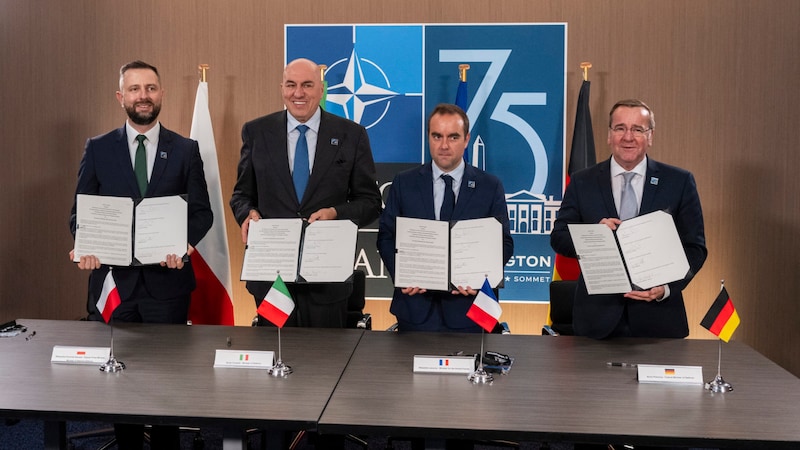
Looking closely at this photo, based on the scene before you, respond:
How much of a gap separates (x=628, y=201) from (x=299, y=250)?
1.58m

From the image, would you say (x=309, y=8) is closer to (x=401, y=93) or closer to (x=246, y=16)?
(x=246, y=16)

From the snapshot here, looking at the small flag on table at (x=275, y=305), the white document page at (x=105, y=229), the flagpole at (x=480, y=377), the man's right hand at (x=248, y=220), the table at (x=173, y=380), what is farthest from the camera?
the man's right hand at (x=248, y=220)

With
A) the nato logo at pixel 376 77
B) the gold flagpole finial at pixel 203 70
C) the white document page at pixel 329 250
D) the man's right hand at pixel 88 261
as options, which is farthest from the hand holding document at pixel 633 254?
the gold flagpole finial at pixel 203 70

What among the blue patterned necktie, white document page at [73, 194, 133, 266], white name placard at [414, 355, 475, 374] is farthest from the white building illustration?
white document page at [73, 194, 133, 266]

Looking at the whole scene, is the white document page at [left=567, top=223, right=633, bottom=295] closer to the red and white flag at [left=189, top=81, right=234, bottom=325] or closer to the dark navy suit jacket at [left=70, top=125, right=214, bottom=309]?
the dark navy suit jacket at [left=70, top=125, right=214, bottom=309]

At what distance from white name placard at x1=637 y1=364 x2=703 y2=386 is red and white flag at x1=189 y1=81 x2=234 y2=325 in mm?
3384

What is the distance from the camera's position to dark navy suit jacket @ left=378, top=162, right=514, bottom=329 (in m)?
3.84

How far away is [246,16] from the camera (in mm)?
→ 5906

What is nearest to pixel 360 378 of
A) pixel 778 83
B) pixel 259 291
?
pixel 259 291

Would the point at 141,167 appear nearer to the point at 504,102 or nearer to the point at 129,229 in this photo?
the point at 129,229

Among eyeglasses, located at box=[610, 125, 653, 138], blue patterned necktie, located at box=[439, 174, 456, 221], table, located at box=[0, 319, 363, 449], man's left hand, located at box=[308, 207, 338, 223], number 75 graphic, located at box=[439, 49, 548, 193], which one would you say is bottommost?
Answer: table, located at box=[0, 319, 363, 449]

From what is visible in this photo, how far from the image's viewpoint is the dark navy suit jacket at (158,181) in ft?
13.2

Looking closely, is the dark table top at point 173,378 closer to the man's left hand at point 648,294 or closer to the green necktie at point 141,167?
the green necktie at point 141,167

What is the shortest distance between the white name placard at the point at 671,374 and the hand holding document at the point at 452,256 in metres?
0.84
